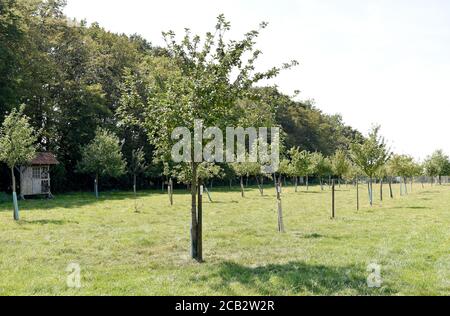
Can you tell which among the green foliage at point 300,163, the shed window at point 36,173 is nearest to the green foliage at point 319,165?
the green foliage at point 300,163

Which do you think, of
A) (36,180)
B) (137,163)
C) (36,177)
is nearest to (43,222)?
(36,180)

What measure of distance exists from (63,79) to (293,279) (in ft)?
145

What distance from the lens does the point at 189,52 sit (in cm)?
1169

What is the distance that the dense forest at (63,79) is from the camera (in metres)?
37.7

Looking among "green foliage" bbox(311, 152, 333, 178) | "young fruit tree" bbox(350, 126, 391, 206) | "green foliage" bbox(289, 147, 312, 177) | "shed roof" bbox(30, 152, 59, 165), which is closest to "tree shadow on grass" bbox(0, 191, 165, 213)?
"shed roof" bbox(30, 152, 59, 165)

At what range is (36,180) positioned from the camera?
124 feet

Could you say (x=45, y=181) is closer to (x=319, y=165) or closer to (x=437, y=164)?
(x=319, y=165)

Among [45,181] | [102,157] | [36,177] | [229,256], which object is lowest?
[229,256]

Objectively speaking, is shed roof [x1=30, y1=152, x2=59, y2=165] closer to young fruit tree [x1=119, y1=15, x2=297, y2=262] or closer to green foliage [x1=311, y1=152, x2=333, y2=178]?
young fruit tree [x1=119, y1=15, x2=297, y2=262]

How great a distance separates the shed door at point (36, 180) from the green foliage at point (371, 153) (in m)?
27.8

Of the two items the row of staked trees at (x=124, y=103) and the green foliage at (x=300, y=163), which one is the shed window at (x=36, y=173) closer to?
the row of staked trees at (x=124, y=103)
